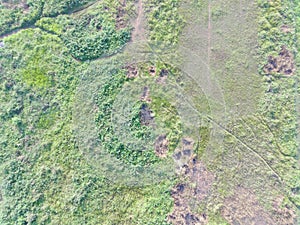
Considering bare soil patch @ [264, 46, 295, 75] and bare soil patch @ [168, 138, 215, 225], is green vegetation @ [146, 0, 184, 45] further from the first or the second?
bare soil patch @ [168, 138, 215, 225]

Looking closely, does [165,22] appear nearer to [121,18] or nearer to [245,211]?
[121,18]

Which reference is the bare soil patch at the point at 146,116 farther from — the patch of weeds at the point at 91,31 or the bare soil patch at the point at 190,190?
the patch of weeds at the point at 91,31

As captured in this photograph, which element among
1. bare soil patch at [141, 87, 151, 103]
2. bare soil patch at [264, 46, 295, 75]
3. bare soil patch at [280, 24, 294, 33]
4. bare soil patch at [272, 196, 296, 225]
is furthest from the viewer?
bare soil patch at [141, 87, 151, 103]

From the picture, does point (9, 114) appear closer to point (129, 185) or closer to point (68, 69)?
point (68, 69)

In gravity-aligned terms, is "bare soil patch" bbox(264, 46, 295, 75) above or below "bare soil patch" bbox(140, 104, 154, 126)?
above

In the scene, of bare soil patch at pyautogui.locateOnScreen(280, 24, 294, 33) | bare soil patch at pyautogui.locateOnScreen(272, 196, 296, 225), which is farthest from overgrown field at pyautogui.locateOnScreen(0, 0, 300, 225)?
bare soil patch at pyautogui.locateOnScreen(280, 24, 294, 33)

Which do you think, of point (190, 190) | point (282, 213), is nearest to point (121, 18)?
point (190, 190)

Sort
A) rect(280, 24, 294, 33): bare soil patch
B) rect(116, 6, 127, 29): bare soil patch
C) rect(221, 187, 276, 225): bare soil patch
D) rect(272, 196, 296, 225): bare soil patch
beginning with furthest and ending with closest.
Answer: rect(116, 6, 127, 29): bare soil patch
rect(280, 24, 294, 33): bare soil patch
rect(221, 187, 276, 225): bare soil patch
rect(272, 196, 296, 225): bare soil patch
